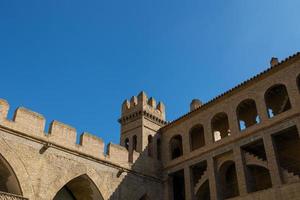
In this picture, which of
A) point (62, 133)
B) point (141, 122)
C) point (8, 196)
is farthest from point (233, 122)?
point (8, 196)

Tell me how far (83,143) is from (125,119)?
6.03 metres

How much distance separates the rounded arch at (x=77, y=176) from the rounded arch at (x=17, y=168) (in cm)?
91

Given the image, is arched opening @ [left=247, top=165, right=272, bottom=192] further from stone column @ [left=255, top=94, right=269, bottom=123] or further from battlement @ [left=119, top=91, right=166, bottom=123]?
battlement @ [left=119, top=91, right=166, bottom=123]

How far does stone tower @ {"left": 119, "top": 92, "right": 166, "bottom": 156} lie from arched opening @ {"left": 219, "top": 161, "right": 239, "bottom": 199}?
13.3ft

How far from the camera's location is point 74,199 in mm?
16188

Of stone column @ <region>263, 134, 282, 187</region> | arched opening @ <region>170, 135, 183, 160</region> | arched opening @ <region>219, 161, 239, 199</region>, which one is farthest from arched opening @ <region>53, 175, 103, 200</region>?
stone column @ <region>263, 134, 282, 187</region>

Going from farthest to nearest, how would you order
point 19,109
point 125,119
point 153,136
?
point 125,119 < point 153,136 < point 19,109

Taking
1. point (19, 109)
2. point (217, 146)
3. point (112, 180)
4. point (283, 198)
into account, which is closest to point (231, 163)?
point (217, 146)

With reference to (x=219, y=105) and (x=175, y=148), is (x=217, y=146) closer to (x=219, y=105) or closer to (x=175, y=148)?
(x=219, y=105)

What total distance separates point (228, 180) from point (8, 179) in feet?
33.6

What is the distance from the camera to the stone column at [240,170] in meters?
14.5

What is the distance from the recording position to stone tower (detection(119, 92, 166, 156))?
1975 centimetres

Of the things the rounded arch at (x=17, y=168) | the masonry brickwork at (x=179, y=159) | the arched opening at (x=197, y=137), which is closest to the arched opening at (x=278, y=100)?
the masonry brickwork at (x=179, y=159)

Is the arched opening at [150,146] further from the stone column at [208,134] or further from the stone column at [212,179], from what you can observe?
the stone column at [212,179]
